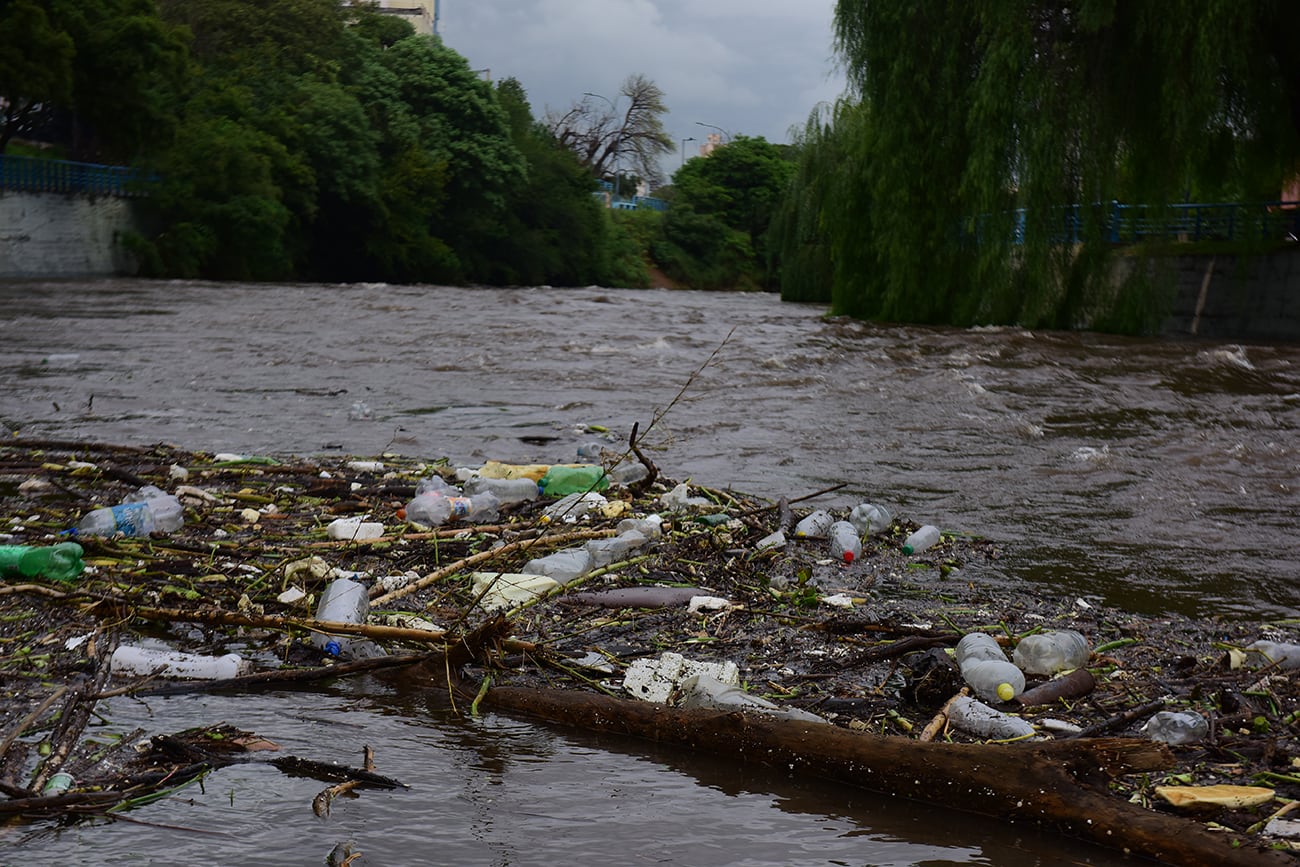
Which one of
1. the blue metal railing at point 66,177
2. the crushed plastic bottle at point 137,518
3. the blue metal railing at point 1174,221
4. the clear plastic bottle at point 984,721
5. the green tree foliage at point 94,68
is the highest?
the green tree foliage at point 94,68

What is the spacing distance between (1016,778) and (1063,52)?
667 inches

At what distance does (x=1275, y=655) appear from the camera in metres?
3.43

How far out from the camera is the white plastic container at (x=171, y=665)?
322 centimetres

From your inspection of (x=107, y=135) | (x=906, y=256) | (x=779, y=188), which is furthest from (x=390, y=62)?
(x=906, y=256)

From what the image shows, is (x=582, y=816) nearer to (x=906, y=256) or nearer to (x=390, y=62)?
(x=906, y=256)

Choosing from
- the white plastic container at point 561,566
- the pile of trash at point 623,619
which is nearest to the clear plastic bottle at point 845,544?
the pile of trash at point 623,619

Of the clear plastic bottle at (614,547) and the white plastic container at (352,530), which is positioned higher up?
the clear plastic bottle at (614,547)

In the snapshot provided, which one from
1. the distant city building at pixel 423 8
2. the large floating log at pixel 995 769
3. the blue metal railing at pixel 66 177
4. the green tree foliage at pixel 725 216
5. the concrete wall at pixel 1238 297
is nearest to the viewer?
the large floating log at pixel 995 769

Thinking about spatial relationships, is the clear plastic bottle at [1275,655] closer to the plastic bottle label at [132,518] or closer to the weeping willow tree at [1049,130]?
the plastic bottle label at [132,518]

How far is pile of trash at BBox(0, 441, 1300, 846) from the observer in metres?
2.89

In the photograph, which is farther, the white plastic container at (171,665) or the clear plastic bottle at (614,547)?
the clear plastic bottle at (614,547)

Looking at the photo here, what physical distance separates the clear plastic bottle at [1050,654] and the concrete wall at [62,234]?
124ft

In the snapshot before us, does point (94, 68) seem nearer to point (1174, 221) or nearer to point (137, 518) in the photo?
point (1174, 221)

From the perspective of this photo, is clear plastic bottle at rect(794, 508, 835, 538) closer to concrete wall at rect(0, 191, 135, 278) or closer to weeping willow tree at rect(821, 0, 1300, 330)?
weeping willow tree at rect(821, 0, 1300, 330)
